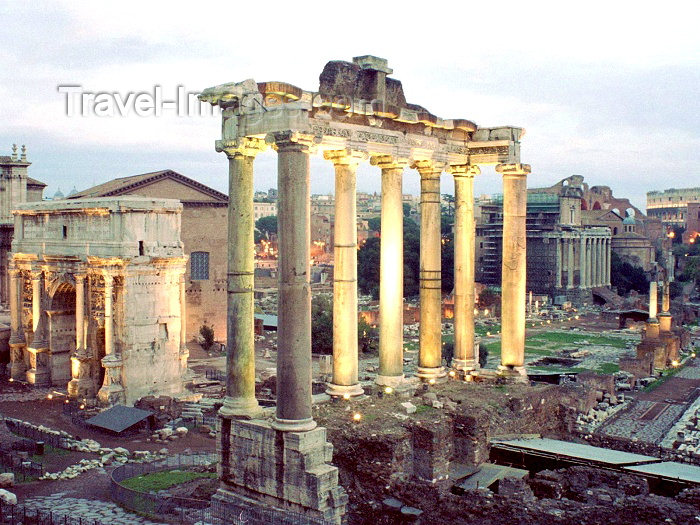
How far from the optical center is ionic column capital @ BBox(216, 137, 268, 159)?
46.9ft

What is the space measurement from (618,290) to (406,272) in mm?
32327

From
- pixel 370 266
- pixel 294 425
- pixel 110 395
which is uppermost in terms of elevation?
pixel 370 266

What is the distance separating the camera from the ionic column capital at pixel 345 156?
15766 mm

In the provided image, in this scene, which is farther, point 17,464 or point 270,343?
point 270,343

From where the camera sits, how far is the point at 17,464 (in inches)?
869

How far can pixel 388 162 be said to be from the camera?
55.4 feet

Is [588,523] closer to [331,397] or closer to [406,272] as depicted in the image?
[331,397]

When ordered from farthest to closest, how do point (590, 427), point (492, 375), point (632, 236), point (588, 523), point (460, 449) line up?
point (632, 236) < point (590, 427) < point (492, 375) < point (460, 449) < point (588, 523)

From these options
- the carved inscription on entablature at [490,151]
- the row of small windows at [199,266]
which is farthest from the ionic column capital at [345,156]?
the row of small windows at [199,266]

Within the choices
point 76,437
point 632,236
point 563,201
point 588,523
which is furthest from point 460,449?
point 632,236

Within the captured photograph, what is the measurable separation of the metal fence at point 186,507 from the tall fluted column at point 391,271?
4.46 metres

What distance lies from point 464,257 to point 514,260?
1219 millimetres

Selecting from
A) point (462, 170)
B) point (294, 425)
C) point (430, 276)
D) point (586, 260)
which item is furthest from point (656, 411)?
point (586, 260)

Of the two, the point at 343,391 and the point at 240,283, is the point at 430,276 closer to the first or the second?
the point at 343,391
